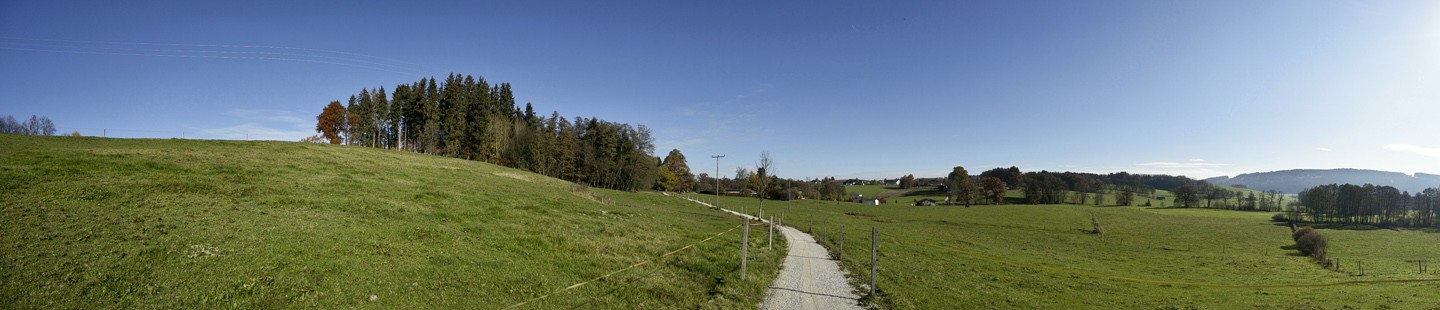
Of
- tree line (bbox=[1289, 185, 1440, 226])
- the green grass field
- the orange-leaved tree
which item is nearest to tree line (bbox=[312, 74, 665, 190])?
the orange-leaved tree

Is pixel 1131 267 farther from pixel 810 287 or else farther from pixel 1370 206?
pixel 1370 206

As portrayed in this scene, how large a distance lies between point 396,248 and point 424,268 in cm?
177

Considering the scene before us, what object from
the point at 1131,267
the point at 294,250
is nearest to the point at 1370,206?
the point at 1131,267

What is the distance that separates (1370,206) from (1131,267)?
113 metres

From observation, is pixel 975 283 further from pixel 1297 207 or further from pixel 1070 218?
pixel 1297 207

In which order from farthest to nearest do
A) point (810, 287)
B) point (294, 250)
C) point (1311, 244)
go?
1. point (1311, 244)
2. point (810, 287)
3. point (294, 250)

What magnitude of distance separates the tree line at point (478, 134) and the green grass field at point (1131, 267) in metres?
52.2

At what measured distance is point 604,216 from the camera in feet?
101

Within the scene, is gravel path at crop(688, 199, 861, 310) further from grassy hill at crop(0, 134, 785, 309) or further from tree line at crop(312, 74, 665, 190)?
tree line at crop(312, 74, 665, 190)

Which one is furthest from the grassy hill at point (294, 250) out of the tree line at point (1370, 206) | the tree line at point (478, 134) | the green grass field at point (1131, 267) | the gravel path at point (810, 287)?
the tree line at point (1370, 206)

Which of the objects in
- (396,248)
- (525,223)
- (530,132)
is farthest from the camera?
(530,132)

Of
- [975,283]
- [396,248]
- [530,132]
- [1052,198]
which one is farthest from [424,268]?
[1052,198]

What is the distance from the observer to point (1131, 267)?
42094 millimetres

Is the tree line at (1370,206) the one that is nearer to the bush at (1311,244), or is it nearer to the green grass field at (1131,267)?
the green grass field at (1131,267)
